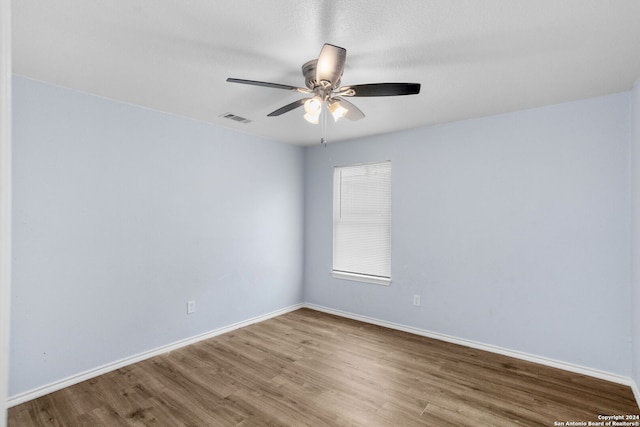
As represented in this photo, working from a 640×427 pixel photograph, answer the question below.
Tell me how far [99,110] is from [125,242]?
119 cm

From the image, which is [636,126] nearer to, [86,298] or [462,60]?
[462,60]

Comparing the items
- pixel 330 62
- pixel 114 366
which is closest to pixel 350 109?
pixel 330 62

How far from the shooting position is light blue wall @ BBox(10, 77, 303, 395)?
2.49 metres

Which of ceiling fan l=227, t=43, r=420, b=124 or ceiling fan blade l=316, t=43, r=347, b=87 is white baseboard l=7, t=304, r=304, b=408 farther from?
ceiling fan blade l=316, t=43, r=347, b=87

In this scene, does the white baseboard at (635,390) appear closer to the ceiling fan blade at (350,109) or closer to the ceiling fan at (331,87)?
the ceiling fan at (331,87)

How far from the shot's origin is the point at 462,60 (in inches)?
85.7

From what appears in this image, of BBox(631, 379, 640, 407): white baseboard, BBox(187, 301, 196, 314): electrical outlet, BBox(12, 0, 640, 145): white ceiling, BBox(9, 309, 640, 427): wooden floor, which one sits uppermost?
BBox(12, 0, 640, 145): white ceiling

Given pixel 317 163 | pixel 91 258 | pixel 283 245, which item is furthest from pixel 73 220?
pixel 317 163

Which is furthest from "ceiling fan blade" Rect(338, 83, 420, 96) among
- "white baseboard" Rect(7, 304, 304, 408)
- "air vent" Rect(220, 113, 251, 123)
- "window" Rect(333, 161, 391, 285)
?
"white baseboard" Rect(7, 304, 304, 408)

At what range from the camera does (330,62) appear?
5.66 feet

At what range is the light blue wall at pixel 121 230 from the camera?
249 cm

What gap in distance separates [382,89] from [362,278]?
281cm

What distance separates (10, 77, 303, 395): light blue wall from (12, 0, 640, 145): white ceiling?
0.38 metres

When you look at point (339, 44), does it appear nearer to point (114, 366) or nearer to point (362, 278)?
point (362, 278)
